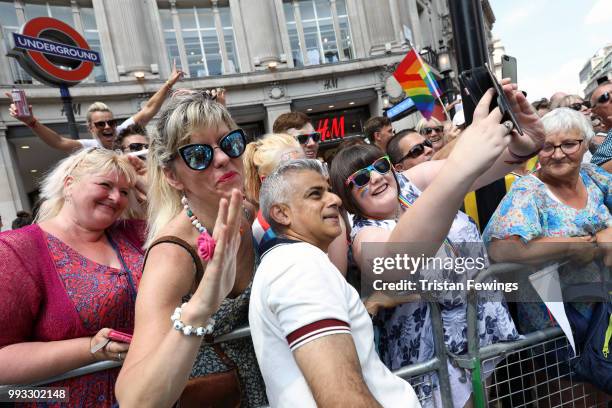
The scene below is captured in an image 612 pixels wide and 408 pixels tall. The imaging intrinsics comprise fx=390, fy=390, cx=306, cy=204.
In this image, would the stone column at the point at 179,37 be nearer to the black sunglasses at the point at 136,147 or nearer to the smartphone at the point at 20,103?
the smartphone at the point at 20,103

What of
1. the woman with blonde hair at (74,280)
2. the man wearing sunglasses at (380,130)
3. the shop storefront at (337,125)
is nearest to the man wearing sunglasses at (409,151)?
the man wearing sunglasses at (380,130)

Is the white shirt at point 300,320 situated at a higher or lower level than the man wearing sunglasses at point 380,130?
lower

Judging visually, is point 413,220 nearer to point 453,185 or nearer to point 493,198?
point 453,185

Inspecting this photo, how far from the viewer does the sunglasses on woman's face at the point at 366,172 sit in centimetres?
209

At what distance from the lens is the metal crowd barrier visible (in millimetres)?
1884

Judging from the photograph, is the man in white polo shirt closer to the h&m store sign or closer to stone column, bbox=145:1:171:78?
the h&m store sign

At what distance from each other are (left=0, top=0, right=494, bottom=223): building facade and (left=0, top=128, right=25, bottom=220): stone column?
255 millimetres

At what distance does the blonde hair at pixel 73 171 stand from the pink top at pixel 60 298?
24cm

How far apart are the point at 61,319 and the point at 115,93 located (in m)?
16.5

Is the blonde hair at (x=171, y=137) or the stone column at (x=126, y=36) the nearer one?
the blonde hair at (x=171, y=137)

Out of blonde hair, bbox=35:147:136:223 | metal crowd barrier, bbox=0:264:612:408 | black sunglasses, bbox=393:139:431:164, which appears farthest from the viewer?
black sunglasses, bbox=393:139:431:164

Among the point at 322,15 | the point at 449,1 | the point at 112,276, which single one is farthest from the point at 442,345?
the point at 322,15

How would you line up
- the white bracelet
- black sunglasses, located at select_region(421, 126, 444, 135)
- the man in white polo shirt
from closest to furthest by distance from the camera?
the man in white polo shirt, the white bracelet, black sunglasses, located at select_region(421, 126, 444, 135)

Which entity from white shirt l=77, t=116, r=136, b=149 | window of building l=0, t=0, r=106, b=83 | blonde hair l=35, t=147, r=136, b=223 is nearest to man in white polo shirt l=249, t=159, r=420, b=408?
blonde hair l=35, t=147, r=136, b=223
